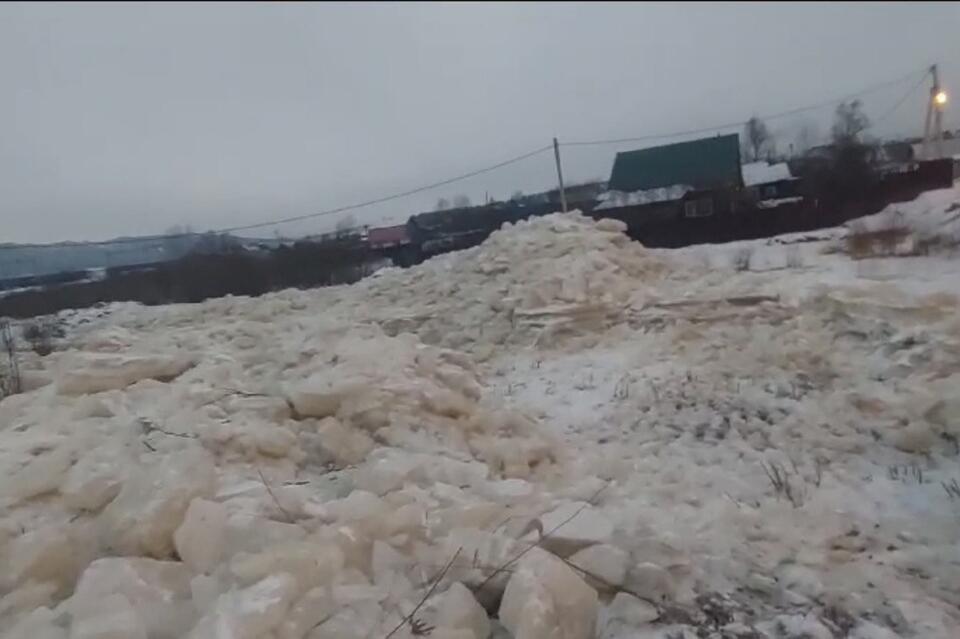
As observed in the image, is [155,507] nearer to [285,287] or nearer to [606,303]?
[606,303]

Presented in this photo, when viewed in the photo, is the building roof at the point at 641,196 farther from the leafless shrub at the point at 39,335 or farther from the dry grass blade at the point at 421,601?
the dry grass blade at the point at 421,601

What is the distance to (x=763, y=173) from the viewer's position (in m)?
14.2

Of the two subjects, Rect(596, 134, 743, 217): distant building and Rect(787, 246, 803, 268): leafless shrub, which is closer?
Rect(787, 246, 803, 268): leafless shrub

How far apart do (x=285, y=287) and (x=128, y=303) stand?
3.27m

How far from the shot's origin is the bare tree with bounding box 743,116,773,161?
13.0 meters

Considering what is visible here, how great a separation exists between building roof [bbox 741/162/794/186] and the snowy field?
7310mm

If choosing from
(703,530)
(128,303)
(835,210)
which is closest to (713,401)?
(703,530)

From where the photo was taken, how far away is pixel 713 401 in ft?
14.2

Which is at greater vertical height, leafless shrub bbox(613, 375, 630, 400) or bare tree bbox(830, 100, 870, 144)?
bare tree bbox(830, 100, 870, 144)

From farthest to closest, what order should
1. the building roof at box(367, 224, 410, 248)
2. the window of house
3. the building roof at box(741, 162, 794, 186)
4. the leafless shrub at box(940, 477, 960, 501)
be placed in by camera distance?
1. the building roof at box(367, 224, 410, 248)
2. the window of house
3. the building roof at box(741, 162, 794, 186)
4. the leafless shrub at box(940, 477, 960, 501)

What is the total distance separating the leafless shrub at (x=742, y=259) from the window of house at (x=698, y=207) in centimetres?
386

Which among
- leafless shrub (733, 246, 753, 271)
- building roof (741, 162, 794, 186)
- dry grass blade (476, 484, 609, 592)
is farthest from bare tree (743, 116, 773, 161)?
dry grass blade (476, 484, 609, 592)

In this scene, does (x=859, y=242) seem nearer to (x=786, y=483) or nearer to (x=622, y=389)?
(x=622, y=389)

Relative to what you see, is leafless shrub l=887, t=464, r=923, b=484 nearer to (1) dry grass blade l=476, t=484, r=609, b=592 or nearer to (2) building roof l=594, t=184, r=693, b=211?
(1) dry grass blade l=476, t=484, r=609, b=592
